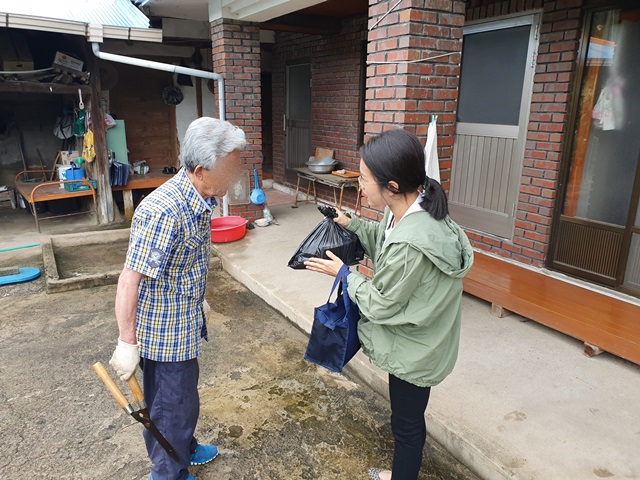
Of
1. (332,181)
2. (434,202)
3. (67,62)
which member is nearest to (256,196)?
(332,181)

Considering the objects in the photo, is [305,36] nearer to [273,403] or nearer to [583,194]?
[583,194]

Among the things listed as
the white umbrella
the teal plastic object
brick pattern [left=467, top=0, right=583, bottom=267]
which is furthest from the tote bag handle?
the teal plastic object

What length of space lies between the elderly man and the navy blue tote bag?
1.78ft

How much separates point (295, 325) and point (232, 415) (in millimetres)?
1256

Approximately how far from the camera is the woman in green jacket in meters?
1.72

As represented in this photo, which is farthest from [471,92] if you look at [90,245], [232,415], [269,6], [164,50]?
[164,50]

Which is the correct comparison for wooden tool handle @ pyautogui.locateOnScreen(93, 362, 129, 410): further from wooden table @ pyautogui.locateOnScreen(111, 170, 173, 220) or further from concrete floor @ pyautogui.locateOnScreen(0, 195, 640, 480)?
wooden table @ pyautogui.locateOnScreen(111, 170, 173, 220)

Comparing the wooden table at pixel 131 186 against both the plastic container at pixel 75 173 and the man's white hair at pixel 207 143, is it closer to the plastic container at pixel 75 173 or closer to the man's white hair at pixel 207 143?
the plastic container at pixel 75 173

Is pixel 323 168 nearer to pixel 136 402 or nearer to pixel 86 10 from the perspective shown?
pixel 86 10

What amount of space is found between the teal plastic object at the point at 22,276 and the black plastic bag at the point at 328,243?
4.09 m

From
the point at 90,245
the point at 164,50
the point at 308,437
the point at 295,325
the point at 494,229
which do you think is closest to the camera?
the point at 308,437

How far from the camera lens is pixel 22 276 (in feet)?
16.4

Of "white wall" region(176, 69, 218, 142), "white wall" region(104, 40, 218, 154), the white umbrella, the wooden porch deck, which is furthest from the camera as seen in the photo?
"white wall" region(176, 69, 218, 142)

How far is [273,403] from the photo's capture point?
118 inches
